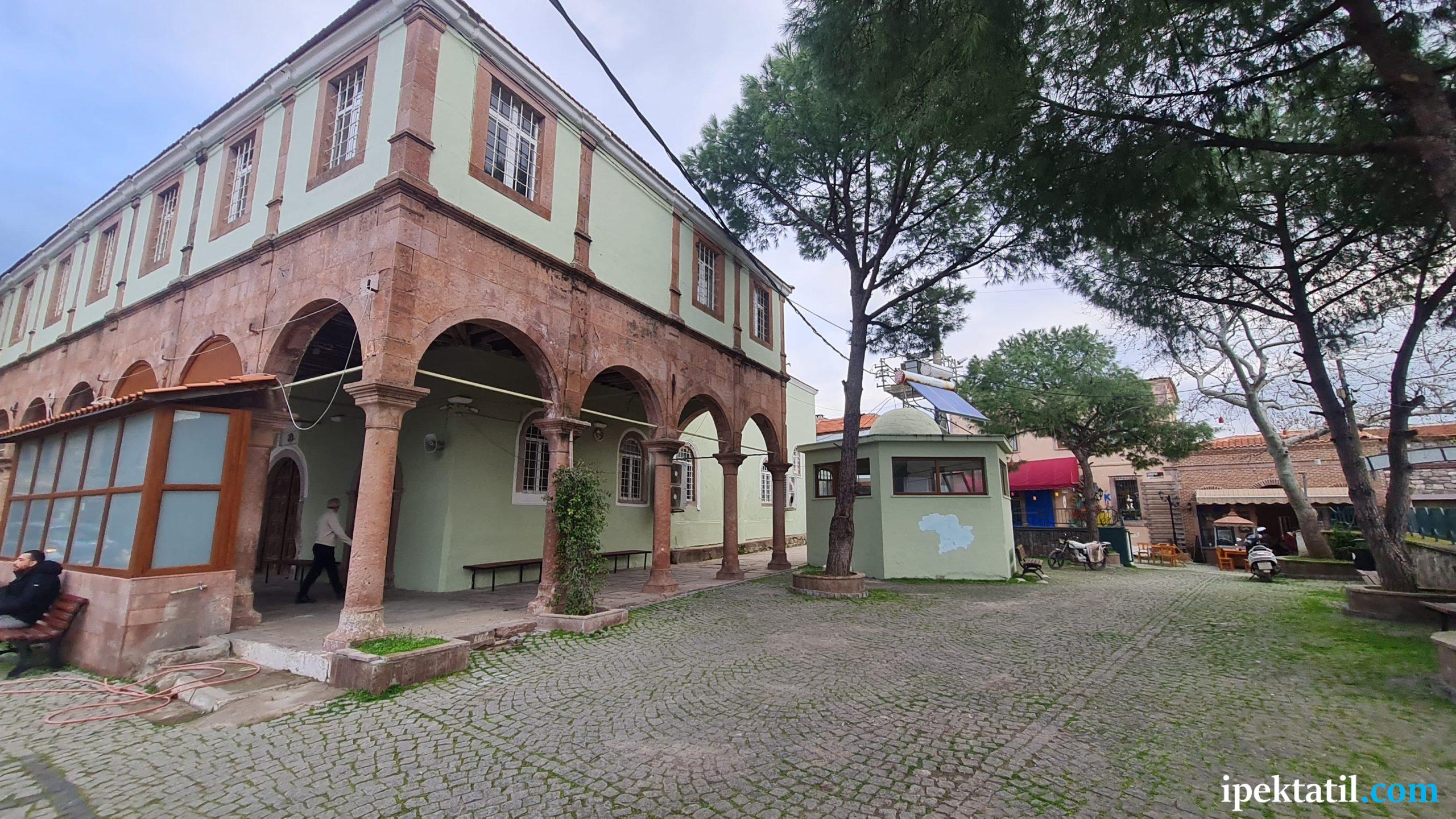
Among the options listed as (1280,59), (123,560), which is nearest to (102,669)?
(123,560)

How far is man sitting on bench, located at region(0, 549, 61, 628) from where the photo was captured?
6102mm

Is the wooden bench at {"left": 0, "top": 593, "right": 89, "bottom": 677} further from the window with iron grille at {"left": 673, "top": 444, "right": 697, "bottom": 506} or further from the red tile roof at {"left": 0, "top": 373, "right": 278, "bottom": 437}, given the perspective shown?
the window with iron grille at {"left": 673, "top": 444, "right": 697, "bottom": 506}

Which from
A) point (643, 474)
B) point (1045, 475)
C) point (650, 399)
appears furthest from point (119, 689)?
point (1045, 475)

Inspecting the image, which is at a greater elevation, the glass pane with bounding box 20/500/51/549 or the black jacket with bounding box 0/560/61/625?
the glass pane with bounding box 20/500/51/549

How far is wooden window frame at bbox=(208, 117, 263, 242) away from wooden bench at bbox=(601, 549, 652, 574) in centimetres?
851

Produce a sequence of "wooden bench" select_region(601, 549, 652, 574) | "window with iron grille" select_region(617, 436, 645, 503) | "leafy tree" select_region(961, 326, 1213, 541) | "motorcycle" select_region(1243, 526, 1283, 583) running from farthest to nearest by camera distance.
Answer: "leafy tree" select_region(961, 326, 1213, 541), "window with iron grille" select_region(617, 436, 645, 503), "motorcycle" select_region(1243, 526, 1283, 583), "wooden bench" select_region(601, 549, 652, 574)

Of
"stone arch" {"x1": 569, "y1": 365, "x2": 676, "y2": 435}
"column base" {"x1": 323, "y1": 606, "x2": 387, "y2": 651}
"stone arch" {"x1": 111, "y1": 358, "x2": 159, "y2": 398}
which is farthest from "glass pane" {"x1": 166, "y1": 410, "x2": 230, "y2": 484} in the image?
"stone arch" {"x1": 569, "y1": 365, "x2": 676, "y2": 435}

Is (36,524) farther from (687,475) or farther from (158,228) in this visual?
(687,475)

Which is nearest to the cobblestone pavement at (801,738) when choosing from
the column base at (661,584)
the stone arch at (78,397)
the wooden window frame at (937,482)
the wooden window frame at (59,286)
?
the column base at (661,584)

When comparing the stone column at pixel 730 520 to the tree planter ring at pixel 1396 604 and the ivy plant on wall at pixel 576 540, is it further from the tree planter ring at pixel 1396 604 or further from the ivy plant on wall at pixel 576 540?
the tree planter ring at pixel 1396 604

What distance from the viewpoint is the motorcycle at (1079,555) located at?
52.2 feet

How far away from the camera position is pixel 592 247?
367 inches

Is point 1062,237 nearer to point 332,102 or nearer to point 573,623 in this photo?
point 573,623

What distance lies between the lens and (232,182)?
9367 mm
